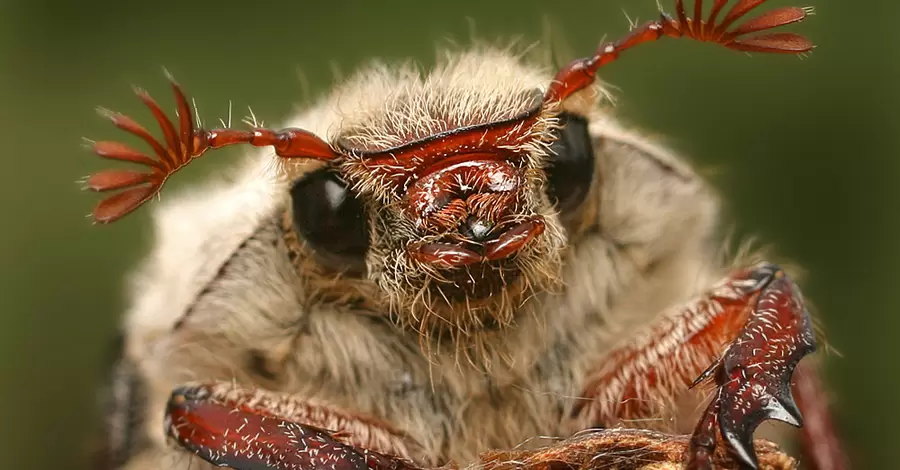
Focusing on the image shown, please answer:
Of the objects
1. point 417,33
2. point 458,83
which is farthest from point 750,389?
point 417,33

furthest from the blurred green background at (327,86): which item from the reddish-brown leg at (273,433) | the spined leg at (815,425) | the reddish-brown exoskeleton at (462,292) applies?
the reddish-brown leg at (273,433)

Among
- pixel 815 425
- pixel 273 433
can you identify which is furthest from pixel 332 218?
pixel 815 425

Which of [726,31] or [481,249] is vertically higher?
[726,31]

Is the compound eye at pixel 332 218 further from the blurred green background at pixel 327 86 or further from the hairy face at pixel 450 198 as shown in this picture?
the blurred green background at pixel 327 86

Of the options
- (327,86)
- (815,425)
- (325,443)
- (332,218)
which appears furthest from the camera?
(327,86)

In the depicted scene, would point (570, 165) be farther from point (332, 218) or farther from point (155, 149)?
point (155, 149)

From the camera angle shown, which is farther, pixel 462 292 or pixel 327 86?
pixel 327 86

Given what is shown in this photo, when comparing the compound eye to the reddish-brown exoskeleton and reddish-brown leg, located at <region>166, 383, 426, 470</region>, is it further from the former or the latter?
reddish-brown leg, located at <region>166, 383, 426, 470</region>

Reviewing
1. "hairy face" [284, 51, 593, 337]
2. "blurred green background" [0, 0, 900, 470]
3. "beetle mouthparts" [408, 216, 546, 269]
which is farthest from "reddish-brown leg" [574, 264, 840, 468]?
"blurred green background" [0, 0, 900, 470]
